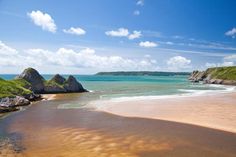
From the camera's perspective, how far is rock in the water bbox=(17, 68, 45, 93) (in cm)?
5947

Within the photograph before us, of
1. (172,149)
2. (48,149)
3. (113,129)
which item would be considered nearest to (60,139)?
(48,149)

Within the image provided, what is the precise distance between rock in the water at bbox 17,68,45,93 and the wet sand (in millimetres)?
33559

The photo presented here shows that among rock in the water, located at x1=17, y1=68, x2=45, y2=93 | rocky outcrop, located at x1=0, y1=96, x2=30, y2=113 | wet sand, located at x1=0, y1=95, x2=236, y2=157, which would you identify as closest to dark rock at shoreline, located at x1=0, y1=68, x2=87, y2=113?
rock in the water, located at x1=17, y1=68, x2=45, y2=93

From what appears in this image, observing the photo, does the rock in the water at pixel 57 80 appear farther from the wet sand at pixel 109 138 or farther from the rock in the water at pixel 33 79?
the wet sand at pixel 109 138

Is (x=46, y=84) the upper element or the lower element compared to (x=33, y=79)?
lower

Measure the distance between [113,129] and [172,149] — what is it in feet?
23.3

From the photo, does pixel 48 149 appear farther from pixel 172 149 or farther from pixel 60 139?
pixel 172 149

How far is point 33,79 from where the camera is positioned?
60.5 m

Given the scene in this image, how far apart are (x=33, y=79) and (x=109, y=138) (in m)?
45.6

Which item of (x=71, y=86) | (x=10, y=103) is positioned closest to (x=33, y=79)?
(x=71, y=86)

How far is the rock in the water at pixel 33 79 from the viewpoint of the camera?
59.5m

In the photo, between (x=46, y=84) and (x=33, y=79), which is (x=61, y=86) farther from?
(x=33, y=79)

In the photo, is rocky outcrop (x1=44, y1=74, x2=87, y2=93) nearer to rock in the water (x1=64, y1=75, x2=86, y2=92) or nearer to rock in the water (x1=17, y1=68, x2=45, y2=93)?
rock in the water (x1=64, y1=75, x2=86, y2=92)

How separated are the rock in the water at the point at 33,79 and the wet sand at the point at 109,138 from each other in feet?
110
